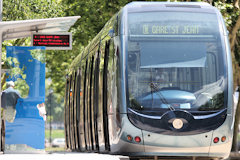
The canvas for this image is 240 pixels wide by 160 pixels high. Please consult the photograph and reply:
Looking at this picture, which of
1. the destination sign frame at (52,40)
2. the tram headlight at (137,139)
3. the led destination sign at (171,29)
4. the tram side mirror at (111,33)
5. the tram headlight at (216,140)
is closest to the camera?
the tram headlight at (137,139)

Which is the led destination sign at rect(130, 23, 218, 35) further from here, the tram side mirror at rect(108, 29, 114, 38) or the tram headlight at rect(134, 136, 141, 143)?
the tram headlight at rect(134, 136, 141, 143)

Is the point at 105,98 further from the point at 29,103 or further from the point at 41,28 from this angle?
the point at 41,28

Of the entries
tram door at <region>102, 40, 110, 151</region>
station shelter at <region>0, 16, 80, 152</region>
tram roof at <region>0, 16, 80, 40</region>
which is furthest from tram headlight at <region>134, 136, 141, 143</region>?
station shelter at <region>0, 16, 80, 152</region>

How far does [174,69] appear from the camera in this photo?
12.1m

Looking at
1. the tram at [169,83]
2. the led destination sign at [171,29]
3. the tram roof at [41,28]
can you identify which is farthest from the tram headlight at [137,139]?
the tram roof at [41,28]

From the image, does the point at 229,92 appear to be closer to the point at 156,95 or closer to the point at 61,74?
the point at 156,95

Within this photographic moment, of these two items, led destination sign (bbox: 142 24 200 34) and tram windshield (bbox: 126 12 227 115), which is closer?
tram windshield (bbox: 126 12 227 115)

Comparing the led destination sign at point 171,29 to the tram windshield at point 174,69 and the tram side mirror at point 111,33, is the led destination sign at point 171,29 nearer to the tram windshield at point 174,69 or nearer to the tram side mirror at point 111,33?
the tram windshield at point 174,69

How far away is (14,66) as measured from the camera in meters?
14.8

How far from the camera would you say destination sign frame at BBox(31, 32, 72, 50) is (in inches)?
600

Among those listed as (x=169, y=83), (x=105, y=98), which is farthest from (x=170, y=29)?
(x=105, y=98)

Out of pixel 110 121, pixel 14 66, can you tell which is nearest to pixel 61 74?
pixel 14 66

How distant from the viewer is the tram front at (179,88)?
11844 millimetres

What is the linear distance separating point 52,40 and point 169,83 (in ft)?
14.4
